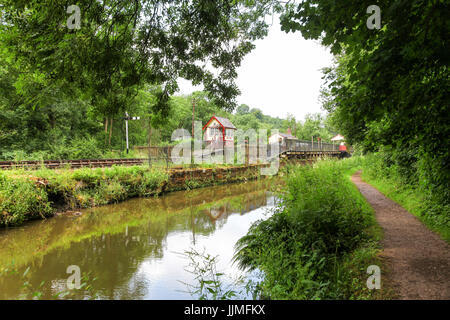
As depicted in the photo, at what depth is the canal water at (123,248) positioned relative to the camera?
5594mm

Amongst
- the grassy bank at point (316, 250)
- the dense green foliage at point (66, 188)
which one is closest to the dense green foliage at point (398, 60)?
the grassy bank at point (316, 250)

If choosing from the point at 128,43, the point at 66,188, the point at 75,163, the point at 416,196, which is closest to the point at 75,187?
the point at 66,188

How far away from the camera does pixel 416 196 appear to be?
345 inches

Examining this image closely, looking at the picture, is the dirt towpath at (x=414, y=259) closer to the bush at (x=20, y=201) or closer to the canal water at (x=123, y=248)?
the canal water at (x=123, y=248)

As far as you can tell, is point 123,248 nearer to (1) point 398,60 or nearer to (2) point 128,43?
(2) point 128,43

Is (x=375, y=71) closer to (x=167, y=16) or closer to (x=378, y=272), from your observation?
(x=378, y=272)

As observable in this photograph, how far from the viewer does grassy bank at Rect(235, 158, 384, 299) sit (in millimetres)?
4012

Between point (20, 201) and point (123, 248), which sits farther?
point (20, 201)

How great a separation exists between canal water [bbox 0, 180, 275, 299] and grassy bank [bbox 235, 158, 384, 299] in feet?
2.58

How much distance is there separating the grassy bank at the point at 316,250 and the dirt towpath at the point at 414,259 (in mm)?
277

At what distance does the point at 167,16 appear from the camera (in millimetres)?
5965

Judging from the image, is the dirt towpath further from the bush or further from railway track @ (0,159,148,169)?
railway track @ (0,159,148,169)

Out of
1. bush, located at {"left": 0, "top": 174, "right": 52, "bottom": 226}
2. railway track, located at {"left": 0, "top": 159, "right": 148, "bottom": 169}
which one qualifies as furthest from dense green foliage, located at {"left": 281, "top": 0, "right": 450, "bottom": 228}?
railway track, located at {"left": 0, "top": 159, "right": 148, "bottom": 169}

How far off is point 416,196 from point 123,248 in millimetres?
9303
